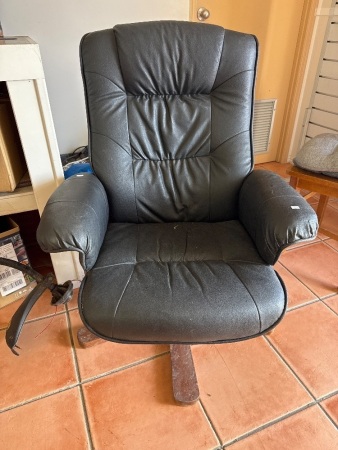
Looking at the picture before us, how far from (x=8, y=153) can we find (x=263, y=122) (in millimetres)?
1950

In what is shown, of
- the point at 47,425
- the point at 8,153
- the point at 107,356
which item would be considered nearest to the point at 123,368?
the point at 107,356

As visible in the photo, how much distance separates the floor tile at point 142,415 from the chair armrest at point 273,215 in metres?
0.57

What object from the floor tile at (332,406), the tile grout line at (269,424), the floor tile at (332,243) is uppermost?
the tile grout line at (269,424)

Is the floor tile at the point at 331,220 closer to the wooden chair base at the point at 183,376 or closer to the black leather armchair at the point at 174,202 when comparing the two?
the black leather armchair at the point at 174,202

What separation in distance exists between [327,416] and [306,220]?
0.66m

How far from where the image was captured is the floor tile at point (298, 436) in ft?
3.01

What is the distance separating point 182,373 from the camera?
107 centimetres

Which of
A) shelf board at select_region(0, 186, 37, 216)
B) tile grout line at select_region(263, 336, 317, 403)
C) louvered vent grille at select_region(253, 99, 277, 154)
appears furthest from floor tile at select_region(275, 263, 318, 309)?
louvered vent grille at select_region(253, 99, 277, 154)

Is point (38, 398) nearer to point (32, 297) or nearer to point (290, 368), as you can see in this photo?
point (32, 297)

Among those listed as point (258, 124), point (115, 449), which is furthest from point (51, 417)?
point (258, 124)

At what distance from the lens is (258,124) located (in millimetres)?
2447

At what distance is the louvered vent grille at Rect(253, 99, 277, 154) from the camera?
238 centimetres

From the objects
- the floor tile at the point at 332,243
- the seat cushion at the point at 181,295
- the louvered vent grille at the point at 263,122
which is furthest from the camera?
the louvered vent grille at the point at 263,122

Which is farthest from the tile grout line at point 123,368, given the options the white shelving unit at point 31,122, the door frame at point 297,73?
the door frame at point 297,73
